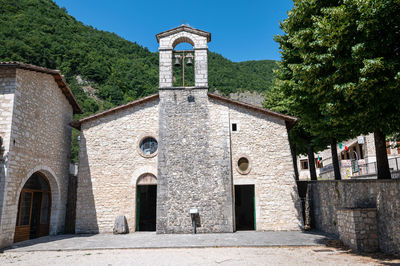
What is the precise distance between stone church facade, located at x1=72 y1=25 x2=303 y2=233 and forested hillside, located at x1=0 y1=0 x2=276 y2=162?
2563cm

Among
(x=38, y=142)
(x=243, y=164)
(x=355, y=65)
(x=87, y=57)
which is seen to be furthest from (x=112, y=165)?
(x=87, y=57)

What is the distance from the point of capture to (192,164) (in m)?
12.5

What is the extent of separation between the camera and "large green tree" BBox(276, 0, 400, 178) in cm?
652

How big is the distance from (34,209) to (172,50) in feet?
31.1

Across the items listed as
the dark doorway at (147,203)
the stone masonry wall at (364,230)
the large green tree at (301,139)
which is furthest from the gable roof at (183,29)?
the stone masonry wall at (364,230)

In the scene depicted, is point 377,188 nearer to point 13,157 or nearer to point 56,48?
point 13,157

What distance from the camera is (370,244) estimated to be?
7.71 m

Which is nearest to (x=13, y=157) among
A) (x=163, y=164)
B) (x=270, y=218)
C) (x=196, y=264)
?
(x=163, y=164)

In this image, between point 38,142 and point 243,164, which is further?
point 243,164

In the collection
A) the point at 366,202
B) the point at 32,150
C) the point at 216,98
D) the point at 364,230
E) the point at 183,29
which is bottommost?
the point at 364,230

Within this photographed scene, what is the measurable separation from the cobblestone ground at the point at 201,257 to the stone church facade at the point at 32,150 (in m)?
2.31

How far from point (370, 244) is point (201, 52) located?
10093 millimetres

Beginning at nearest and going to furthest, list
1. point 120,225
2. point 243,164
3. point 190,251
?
point 190,251 < point 120,225 < point 243,164

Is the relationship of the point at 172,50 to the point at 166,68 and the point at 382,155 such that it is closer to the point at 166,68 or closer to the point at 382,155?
the point at 166,68
